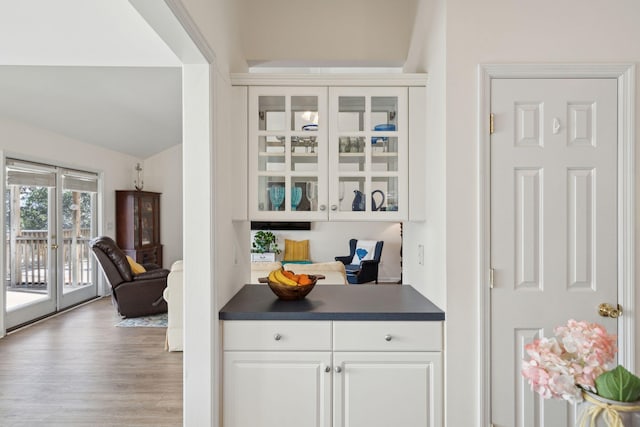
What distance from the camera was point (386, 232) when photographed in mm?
7633

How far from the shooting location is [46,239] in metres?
5.04

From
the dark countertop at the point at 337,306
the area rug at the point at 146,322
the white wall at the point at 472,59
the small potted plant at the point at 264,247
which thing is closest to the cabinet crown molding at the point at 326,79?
the white wall at the point at 472,59

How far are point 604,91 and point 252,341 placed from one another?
208 cm

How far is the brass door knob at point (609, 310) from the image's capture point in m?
1.74

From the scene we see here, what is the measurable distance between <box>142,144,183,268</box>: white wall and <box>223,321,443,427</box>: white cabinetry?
6.39 m

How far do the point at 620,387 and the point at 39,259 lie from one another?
602 centimetres

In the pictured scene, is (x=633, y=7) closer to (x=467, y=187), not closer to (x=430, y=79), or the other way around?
(x=430, y=79)

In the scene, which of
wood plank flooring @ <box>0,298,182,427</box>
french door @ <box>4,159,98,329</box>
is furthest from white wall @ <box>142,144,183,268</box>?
wood plank flooring @ <box>0,298,182,427</box>

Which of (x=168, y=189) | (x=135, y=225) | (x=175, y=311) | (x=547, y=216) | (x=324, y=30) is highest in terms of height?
(x=324, y=30)

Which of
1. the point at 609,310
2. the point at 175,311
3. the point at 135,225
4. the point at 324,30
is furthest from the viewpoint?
the point at 135,225

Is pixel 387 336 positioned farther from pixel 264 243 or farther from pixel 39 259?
pixel 264 243

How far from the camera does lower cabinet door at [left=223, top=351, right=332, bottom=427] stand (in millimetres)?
1816

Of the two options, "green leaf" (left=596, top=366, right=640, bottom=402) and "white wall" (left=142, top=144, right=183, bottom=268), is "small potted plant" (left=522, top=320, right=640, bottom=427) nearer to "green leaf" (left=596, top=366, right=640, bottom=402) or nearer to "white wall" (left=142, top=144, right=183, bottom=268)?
"green leaf" (left=596, top=366, right=640, bottom=402)

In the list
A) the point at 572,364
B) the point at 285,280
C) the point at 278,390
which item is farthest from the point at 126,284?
the point at 572,364
